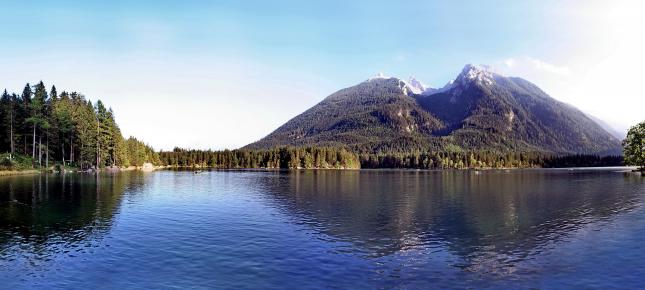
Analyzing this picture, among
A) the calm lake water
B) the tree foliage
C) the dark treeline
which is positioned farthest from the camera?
the tree foliage

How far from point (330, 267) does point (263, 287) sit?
6824 millimetres

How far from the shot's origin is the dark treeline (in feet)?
516

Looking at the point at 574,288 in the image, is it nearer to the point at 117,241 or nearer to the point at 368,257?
the point at 368,257

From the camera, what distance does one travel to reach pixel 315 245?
43.1m

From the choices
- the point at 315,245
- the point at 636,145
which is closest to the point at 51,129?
the point at 315,245

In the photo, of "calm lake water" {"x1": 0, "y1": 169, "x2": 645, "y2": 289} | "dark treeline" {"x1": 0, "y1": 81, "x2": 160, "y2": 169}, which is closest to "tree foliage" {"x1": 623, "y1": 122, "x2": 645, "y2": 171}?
"calm lake water" {"x1": 0, "y1": 169, "x2": 645, "y2": 289}

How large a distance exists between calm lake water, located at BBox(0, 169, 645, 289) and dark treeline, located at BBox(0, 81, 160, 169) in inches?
3763

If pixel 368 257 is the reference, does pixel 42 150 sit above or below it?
above

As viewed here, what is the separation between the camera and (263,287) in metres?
29.5

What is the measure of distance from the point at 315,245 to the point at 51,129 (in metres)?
162

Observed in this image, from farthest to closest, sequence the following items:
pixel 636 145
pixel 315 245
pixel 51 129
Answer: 1. pixel 636 145
2. pixel 51 129
3. pixel 315 245

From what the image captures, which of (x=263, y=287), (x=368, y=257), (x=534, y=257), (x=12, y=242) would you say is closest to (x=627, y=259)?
(x=534, y=257)

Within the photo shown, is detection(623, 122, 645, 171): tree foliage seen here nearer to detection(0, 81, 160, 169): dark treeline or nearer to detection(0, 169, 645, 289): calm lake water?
detection(0, 169, 645, 289): calm lake water

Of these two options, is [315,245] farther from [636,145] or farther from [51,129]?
[636,145]
